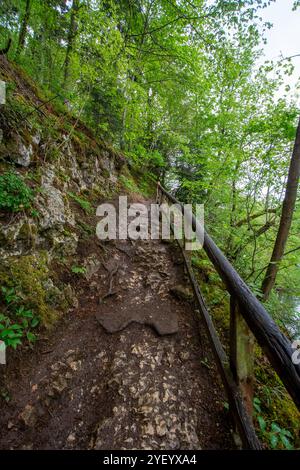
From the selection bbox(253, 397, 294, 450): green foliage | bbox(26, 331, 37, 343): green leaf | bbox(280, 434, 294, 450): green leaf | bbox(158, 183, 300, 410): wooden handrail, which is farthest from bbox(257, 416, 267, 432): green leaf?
bbox(26, 331, 37, 343): green leaf

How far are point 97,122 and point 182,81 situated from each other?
466 cm

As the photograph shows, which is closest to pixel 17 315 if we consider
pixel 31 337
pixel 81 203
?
pixel 31 337

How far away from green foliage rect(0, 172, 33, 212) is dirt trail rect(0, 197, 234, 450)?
1.79m

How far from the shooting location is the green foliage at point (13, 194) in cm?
294

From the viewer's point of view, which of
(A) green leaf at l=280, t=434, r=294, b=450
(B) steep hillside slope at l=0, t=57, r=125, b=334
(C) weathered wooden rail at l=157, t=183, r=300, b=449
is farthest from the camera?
(B) steep hillside slope at l=0, t=57, r=125, b=334

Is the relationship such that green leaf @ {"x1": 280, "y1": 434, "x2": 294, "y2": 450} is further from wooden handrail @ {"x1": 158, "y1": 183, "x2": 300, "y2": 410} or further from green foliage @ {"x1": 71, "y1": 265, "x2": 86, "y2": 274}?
green foliage @ {"x1": 71, "y1": 265, "x2": 86, "y2": 274}

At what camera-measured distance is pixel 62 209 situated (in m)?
4.18

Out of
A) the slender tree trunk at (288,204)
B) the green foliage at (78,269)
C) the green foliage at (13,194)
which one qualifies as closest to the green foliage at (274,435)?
the slender tree trunk at (288,204)

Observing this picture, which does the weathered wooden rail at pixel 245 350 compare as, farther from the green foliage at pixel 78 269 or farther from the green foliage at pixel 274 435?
the green foliage at pixel 78 269

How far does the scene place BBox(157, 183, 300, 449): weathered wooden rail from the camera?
1.17 meters

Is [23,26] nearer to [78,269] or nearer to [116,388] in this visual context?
[78,269]

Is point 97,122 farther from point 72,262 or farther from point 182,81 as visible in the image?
point 72,262
